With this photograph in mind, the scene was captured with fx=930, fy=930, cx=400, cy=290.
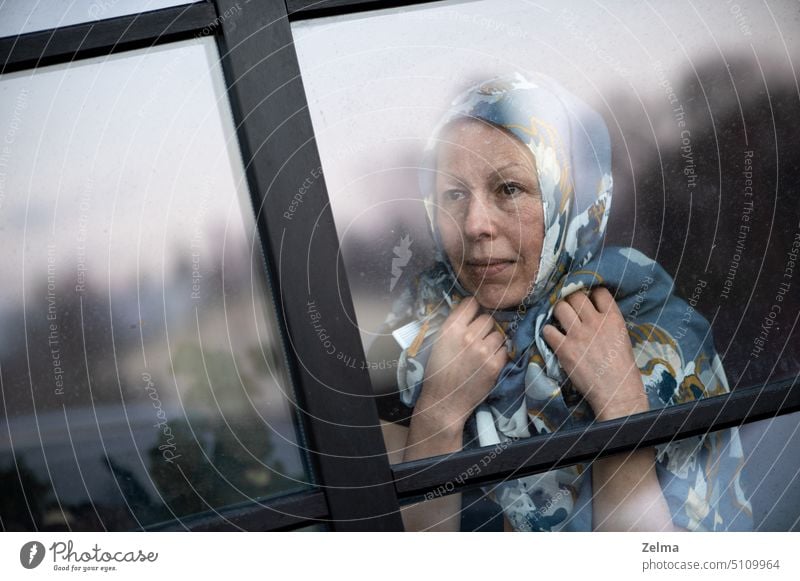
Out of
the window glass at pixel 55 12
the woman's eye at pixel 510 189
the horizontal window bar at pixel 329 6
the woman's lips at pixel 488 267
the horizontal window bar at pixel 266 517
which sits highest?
the window glass at pixel 55 12

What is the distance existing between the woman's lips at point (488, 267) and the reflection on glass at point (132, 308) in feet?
0.92

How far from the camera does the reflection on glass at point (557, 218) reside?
1230 millimetres

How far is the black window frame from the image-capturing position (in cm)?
115

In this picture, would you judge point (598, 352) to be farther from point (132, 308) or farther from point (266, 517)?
point (132, 308)

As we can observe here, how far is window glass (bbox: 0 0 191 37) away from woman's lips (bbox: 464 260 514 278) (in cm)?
53

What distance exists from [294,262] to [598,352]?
0.44 metres

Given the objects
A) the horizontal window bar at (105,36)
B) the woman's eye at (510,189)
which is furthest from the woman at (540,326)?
the horizontal window bar at (105,36)

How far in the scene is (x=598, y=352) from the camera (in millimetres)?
1284

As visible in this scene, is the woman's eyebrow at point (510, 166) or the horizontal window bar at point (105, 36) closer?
the horizontal window bar at point (105, 36)

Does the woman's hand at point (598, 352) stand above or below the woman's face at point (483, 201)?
below

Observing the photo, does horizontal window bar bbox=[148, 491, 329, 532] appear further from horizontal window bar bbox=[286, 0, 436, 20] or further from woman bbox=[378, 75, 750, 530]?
horizontal window bar bbox=[286, 0, 436, 20]

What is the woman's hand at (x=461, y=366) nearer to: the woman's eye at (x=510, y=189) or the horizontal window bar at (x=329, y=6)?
the woman's eye at (x=510, y=189)

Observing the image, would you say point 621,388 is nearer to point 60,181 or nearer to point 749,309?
point 749,309

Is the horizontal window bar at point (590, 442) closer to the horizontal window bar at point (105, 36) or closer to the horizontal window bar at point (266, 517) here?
the horizontal window bar at point (266, 517)
